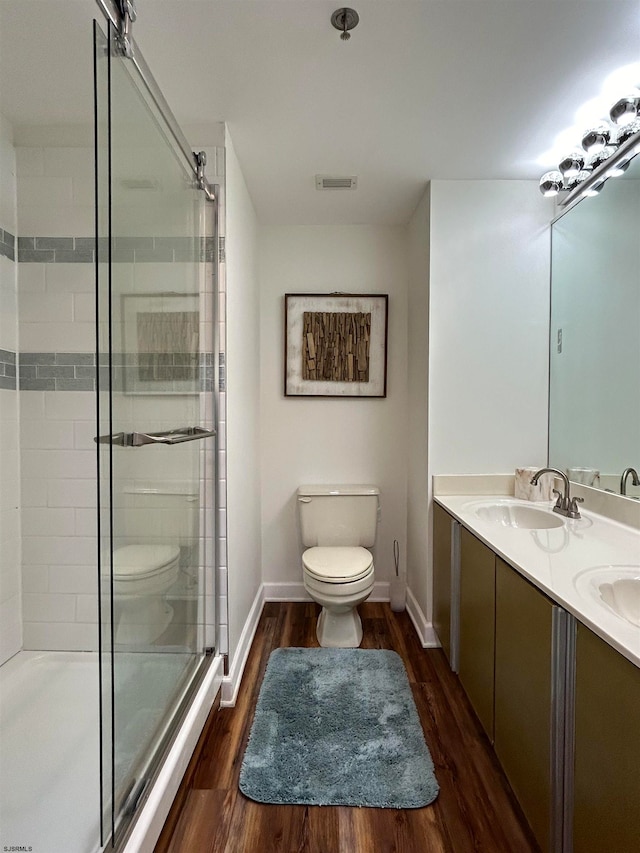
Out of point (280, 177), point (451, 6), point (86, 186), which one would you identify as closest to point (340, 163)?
point (280, 177)

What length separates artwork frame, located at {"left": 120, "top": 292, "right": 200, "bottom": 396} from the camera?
1199mm

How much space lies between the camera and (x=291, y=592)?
2.98 m

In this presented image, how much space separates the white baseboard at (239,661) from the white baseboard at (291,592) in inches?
Answer: 8.9

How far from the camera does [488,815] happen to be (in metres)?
1.41

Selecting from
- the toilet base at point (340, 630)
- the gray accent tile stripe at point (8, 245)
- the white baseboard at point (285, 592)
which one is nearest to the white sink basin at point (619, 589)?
the toilet base at point (340, 630)

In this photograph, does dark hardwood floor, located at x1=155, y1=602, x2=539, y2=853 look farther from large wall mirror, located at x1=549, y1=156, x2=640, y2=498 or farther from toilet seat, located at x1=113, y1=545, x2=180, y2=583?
large wall mirror, located at x1=549, y1=156, x2=640, y2=498

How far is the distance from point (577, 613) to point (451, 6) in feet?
5.27

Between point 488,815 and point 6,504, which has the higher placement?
point 6,504

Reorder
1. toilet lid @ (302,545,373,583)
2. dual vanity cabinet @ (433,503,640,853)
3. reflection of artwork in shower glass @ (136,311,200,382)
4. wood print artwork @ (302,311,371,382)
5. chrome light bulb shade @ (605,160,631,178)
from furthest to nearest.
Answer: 1. wood print artwork @ (302,311,371,382)
2. toilet lid @ (302,545,373,583)
3. chrome light bulb shade @ (605,160,631,178)
4. reflection of artwork in shower glass @ (136,311,200,382)
5. dual vanity cabinet @ (433,503,640,853)

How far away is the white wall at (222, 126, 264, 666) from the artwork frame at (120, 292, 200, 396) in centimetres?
22

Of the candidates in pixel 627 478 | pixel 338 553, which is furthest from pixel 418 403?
pixel 627 478

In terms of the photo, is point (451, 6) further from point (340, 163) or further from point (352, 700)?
point (352, 700)

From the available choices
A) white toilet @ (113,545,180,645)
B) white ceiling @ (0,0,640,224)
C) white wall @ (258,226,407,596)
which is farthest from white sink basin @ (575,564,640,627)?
white wall @ (258,226,407,596)

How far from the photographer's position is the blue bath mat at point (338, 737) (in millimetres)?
1486
